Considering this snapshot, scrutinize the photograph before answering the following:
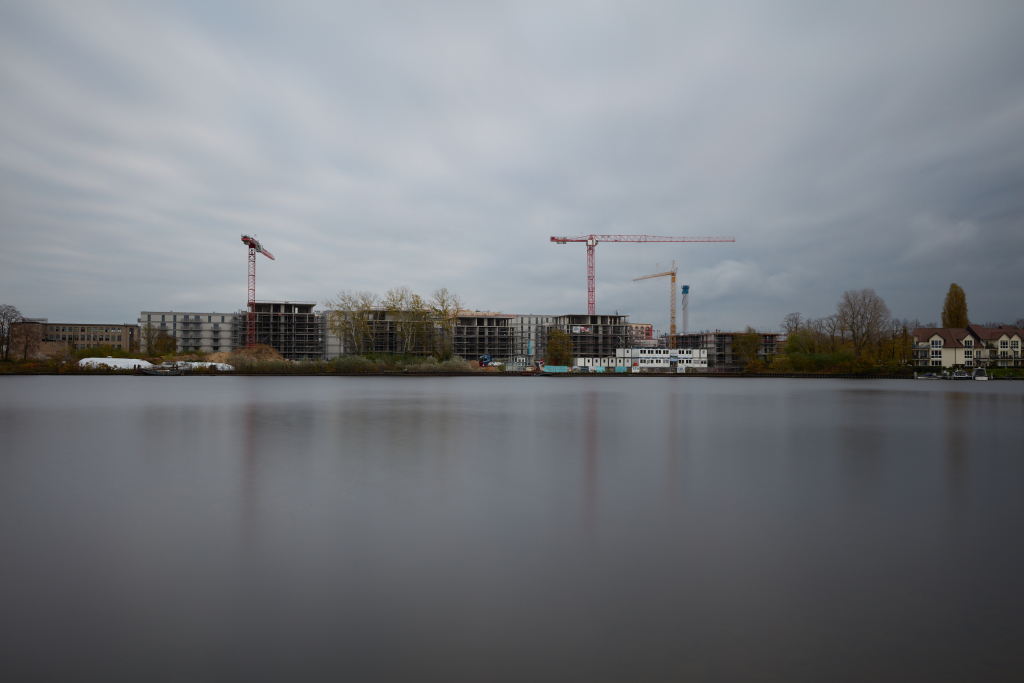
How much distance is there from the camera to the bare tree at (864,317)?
6819 centimetres

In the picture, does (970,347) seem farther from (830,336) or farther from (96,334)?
(96,334)

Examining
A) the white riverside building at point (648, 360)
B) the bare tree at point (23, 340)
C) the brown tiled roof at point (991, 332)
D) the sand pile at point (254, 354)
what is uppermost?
the brown tiled roof at point (991, 332)

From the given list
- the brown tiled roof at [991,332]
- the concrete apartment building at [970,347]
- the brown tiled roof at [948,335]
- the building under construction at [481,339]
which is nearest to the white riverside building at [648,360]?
the building under construction at [481,339]

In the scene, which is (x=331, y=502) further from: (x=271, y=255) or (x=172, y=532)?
(x=271, y=255)

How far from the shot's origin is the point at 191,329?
360 feet

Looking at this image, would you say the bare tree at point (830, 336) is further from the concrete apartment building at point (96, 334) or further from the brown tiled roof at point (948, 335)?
the concrete apartment building at point (96, 334)

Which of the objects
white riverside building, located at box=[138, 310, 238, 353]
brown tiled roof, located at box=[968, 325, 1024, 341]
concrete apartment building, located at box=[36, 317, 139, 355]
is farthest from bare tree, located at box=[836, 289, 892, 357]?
concrete apartment building, located at box=[36, 317, 139, 355]

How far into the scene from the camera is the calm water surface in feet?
9.87

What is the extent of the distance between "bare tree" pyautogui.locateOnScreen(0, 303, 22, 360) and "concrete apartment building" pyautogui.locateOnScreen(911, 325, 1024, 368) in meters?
112

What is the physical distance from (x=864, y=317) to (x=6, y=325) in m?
95.6

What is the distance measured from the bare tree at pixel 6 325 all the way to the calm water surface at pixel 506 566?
58.8 m

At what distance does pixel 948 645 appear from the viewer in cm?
317

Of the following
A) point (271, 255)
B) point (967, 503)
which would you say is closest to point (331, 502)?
point (967, 503)

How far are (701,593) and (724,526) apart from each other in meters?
1.84
